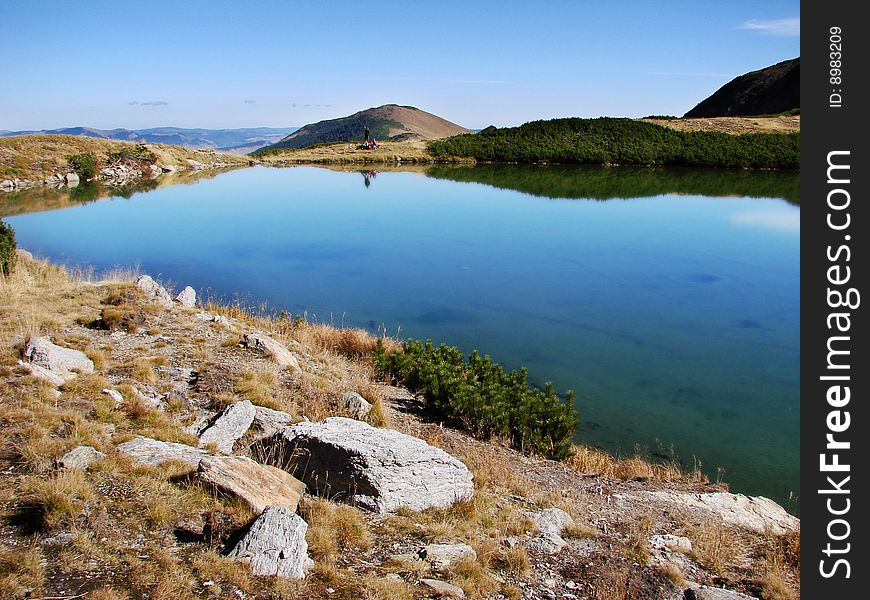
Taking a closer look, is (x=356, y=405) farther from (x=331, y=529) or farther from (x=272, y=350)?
(x=331, y=529)

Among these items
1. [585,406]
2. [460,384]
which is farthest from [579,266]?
[460,384]

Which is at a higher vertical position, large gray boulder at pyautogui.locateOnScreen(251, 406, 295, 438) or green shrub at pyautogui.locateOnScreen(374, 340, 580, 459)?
large gray boulder at pyautogui.locateOnScreen(251, 406, 295, 438)

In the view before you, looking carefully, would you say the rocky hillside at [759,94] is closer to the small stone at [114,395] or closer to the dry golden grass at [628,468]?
the dry golden grass at [628,468]

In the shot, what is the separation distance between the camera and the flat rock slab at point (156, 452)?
585 centimetres

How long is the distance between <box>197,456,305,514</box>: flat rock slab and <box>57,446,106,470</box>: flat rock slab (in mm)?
1082

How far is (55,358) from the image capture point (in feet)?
26.5

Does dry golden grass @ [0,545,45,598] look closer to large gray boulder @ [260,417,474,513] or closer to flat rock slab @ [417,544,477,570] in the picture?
large gray boulder @ [260,417,474,513]

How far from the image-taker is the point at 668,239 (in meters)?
29.5

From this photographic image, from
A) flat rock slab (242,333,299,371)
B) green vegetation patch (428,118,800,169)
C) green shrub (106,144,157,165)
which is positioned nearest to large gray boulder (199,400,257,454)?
flat rock slab (242,333,299,371)

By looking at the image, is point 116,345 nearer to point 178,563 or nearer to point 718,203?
point 178,563

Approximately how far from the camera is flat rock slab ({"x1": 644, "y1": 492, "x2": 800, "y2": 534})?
6.86 m

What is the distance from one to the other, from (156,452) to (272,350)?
4.29 meters

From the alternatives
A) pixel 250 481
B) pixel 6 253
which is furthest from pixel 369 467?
pixel 6 253

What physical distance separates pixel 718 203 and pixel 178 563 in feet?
140
